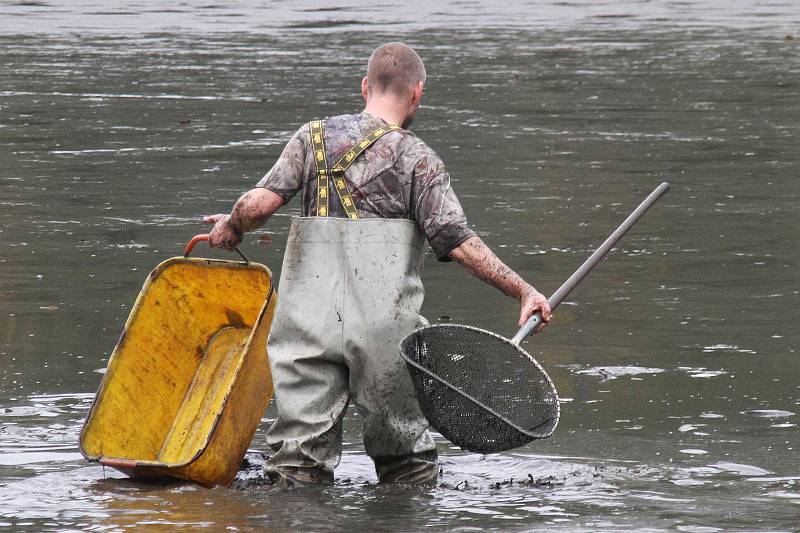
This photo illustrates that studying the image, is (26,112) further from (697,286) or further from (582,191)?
(697,286)

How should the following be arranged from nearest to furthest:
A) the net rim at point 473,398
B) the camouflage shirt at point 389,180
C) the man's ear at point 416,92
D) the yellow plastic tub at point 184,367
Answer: the net rim at point 473,398, the camouflage shirt at point 389,180, the man's ear at point 416,92, the yellow plastic tub at point 184,367

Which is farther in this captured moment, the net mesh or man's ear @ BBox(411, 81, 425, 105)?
man's ear @ BBox(411, 81, 425, 105)

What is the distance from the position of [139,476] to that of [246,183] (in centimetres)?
587

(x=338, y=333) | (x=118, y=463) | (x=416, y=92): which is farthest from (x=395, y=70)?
(x=118, y=463)

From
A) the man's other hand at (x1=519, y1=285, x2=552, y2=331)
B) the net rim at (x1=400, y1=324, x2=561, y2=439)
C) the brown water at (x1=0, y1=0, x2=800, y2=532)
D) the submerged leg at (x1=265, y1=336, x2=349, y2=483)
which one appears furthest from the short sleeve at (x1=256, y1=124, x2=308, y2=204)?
the brown water at (x1=0, y1=0, x2=800, y2=532)

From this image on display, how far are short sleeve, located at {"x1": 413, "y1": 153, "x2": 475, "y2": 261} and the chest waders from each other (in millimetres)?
74

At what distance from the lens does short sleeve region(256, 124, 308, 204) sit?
4.59 metres

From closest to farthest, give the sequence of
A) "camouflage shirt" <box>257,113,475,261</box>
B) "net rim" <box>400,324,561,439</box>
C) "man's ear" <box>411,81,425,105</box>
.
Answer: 1. "net rim" <box>400,324,561,439</box>
2. "camouflage shirt" <box>257,113,475,261</box>
3. "man's ear" <box>411,81,425,105</box>

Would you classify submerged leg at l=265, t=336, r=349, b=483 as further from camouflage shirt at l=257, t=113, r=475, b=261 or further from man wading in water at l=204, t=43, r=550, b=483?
camouflage shirt at l=257, t=113, r=475, b=261

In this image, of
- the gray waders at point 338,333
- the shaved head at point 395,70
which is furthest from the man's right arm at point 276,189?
the shaved head at point 395,70

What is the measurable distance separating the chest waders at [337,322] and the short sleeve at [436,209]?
0.07 meters

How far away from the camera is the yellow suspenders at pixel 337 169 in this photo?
454cm

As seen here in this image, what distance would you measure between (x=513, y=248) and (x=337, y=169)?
393cm

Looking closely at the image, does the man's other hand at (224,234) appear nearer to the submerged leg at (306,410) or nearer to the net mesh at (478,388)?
the submerged leg at (306,410)
